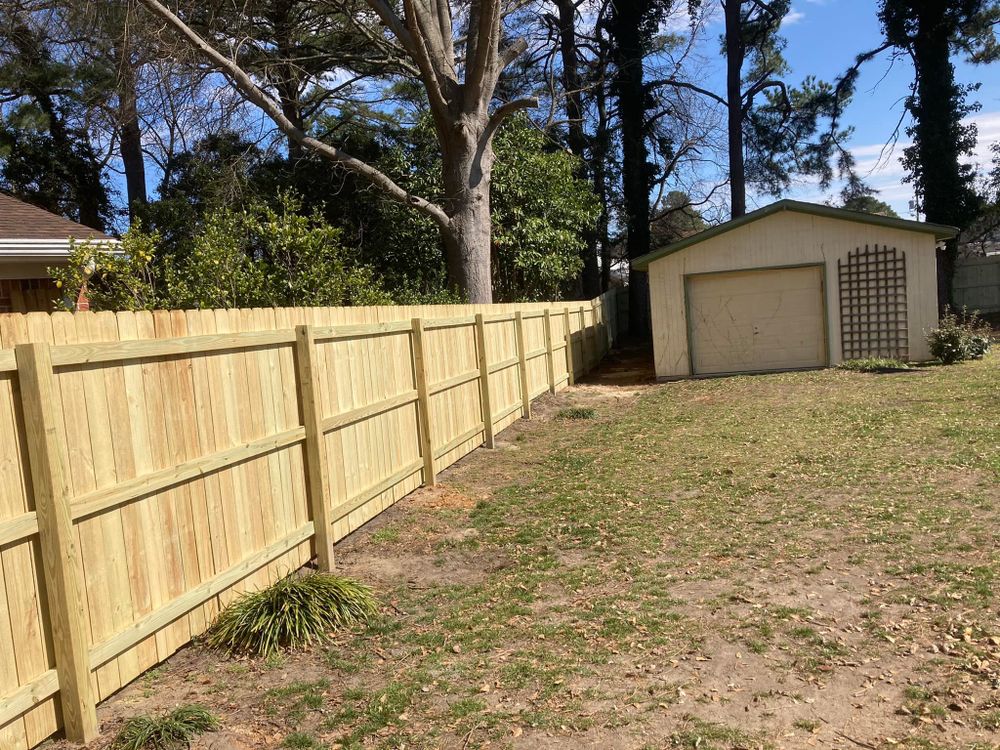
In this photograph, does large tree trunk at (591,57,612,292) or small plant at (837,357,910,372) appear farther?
large tree trunk at (591,57,612,292)

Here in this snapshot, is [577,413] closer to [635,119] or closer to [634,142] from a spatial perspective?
[634,142]

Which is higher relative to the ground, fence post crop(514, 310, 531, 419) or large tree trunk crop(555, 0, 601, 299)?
large tree trunk crop(555, 0, 601, 299)

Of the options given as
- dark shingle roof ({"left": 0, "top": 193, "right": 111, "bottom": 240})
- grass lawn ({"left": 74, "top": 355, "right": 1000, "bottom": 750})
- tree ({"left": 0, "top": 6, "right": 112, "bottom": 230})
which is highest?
tree ({"left": 0, "top": 6, "right": 112, "bottom": 230})

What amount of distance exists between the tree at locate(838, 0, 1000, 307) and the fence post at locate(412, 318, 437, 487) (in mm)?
21024

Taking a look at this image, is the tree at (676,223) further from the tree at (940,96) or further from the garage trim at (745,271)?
the garage trim at (745,271)

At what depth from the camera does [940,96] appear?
2342 centimetres

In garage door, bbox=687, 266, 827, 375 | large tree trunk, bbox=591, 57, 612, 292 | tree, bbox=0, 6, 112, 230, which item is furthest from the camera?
large tree trunk, bbox=591, 57, 612, 292

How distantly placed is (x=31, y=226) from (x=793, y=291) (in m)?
13.6

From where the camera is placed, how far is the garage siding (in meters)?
15.8

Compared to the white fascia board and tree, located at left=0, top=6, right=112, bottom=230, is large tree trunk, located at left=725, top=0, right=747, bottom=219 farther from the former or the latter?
the white fascia board

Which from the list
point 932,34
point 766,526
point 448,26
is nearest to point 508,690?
point 766,526

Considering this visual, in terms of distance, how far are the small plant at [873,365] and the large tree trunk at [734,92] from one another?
480 inches

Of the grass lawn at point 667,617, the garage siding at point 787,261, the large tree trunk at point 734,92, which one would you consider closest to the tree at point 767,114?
the large tree trunk at point 734,92

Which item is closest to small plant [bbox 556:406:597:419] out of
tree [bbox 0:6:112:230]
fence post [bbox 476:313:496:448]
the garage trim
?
fence post [bbox 476:313:496:448]
